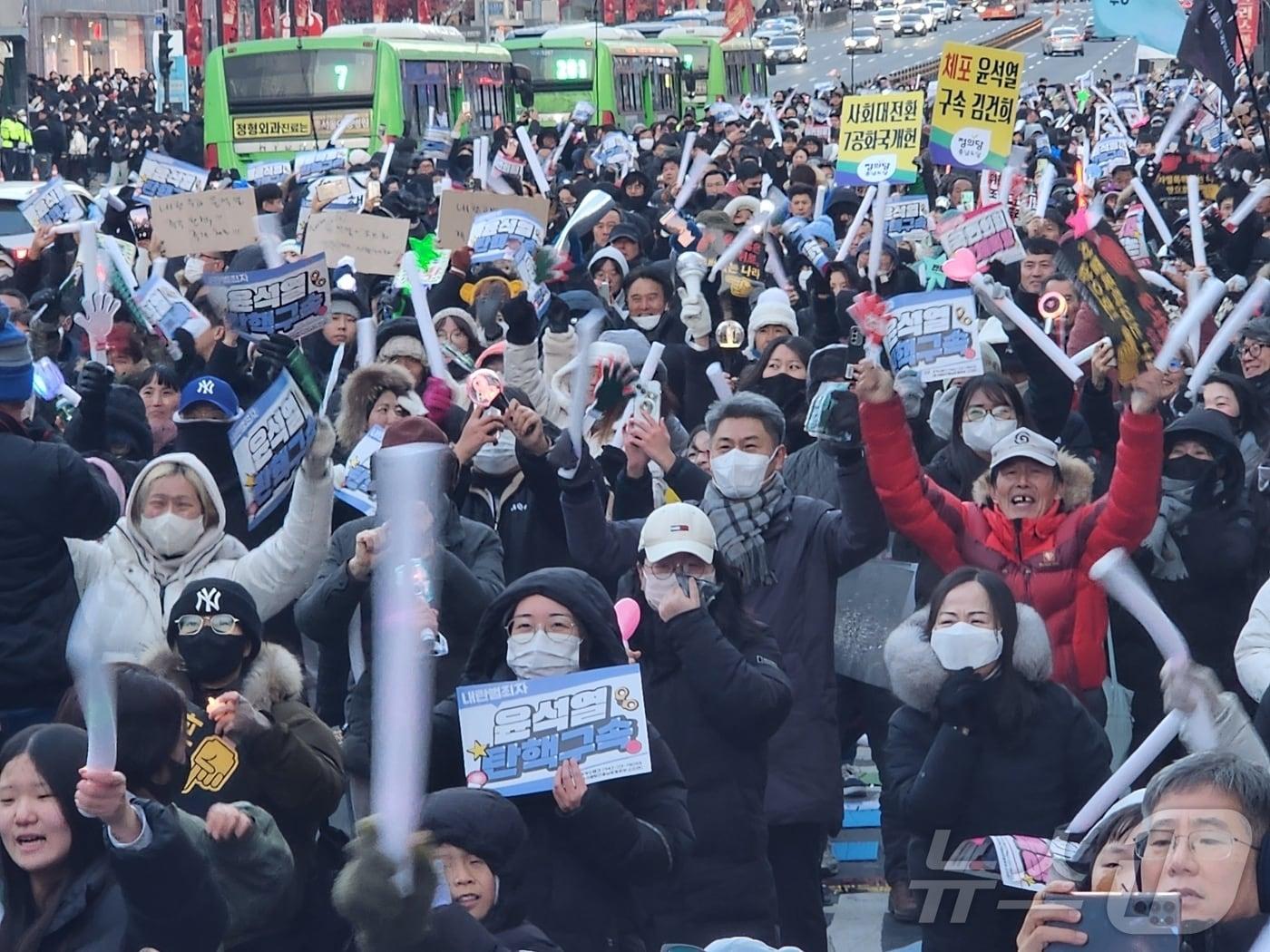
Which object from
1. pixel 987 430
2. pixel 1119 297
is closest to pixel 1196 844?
pixel 1119 297

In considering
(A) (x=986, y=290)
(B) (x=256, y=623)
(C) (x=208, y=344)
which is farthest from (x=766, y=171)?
(B) (x=256, y=623)

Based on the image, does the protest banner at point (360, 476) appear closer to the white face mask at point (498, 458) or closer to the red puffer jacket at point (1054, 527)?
the white face mask at point (498, 458)

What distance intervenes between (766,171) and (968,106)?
21.7ft

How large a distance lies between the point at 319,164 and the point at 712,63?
79.3 feet

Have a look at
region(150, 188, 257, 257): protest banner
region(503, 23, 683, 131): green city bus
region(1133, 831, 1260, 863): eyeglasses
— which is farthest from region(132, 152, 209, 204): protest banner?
region(503, 23, 683, 131): green city bus

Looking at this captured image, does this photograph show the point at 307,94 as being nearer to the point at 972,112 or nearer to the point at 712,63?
the point at 712,63

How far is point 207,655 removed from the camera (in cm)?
449

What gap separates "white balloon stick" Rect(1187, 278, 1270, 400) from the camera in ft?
20.9

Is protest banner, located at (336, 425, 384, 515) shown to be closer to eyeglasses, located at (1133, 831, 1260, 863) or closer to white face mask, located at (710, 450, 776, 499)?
white face mask, located at (710, 450, 776, 499)

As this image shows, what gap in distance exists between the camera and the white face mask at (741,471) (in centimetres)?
554

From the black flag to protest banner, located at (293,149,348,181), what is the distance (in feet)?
20.2

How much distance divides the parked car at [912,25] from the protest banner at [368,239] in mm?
64065

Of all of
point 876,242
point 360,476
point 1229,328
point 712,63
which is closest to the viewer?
point 360,476

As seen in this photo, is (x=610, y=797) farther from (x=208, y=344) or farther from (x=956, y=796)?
(x=208, y=344)
